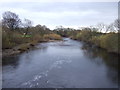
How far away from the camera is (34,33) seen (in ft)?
136

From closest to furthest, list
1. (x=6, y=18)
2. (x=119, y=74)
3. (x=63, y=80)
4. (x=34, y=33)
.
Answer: (x=63, y=80) → (x=119, y=74) → (x=6, y=18) → (x=34, y=33)

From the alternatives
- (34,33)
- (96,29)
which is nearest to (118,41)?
(96,29)

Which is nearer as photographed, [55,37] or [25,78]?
[25,78]

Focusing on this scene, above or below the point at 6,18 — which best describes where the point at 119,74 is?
below

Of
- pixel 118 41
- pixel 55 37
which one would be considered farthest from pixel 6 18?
pixel 118 41

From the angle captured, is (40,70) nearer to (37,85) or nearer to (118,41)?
(37,85)

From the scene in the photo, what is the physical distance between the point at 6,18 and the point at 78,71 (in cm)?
2997

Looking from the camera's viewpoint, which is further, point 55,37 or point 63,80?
point 55,37

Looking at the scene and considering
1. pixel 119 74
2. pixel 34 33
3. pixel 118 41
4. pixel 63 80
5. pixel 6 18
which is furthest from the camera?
pixel 34 33

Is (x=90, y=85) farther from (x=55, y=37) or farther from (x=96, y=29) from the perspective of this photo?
(x=55, y=37)

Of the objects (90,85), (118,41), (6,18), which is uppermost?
(6,18)

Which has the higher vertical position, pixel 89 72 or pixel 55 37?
pixel 55 37

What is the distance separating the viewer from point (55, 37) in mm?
54062

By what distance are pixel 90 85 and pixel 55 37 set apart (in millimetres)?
45673
